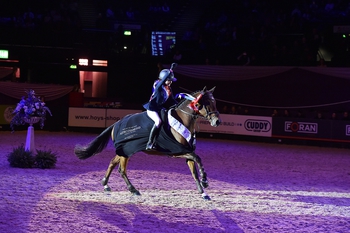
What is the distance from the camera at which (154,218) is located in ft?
28.7

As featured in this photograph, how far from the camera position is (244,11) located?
2989cm

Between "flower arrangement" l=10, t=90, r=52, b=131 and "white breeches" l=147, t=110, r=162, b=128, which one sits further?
"flower arrangement" l=10, t=90, r=52, b=131

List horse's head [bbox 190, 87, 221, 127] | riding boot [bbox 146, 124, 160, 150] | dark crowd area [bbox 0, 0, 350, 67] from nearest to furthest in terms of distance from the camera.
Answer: horse's head [bbox 190, 87, 221, 127], riding boot [bbox 146, 124, 160, 150], dark crowd area [bbox 0, 0, 350, 67]

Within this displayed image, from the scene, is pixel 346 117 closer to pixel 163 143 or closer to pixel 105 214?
pixel 163 143

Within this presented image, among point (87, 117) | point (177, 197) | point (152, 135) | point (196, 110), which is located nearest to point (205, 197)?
point (177, 197)

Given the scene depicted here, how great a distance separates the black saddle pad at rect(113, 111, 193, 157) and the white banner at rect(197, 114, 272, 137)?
43.3 feet

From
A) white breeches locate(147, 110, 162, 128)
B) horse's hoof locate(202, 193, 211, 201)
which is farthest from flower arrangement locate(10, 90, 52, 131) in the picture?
horse's hoof locate(202, 193, 211, 201)

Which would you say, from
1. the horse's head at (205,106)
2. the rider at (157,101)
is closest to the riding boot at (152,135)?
the rider at (157,101)

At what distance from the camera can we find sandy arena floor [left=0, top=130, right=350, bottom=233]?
8391 mm

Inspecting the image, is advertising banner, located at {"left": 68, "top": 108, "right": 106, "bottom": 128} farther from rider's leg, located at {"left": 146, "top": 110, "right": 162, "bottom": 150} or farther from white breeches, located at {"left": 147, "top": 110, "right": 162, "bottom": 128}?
rider's leg, located at {"left": 146, "top": 110, "right": 162, "bottom": 150}

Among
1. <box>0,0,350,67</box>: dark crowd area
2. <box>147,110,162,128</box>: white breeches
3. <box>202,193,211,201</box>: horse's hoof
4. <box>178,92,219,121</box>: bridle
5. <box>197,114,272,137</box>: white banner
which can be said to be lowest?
<box>202,193,211,201</box>: horse's hoof

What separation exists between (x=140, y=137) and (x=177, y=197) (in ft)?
4.55

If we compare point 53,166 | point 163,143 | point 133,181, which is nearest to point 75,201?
point 163,143

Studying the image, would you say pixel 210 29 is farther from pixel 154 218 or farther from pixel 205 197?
pixel 154 218
